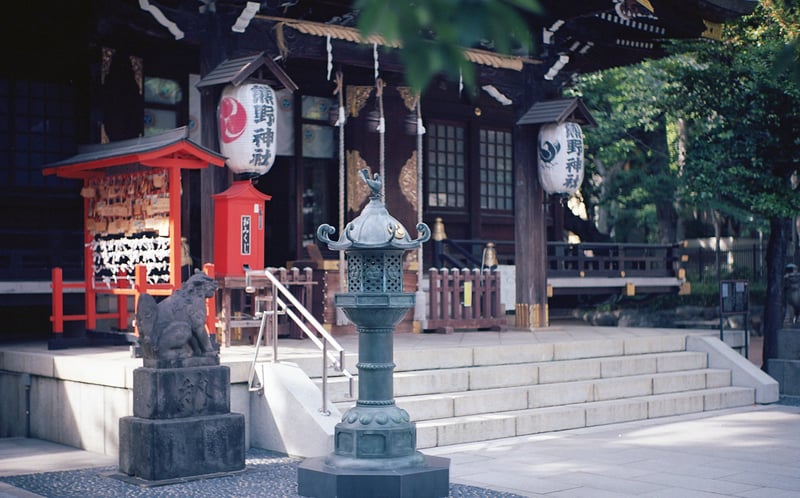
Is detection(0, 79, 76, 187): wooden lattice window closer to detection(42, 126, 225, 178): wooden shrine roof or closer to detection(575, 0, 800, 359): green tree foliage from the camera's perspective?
detection(42, 126, 225, 178): wooden shrine roof

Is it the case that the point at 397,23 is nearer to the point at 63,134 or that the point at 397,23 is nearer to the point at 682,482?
the point at 682,482

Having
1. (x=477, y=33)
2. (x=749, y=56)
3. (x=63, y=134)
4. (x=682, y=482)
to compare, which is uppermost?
(x=749, y=56)

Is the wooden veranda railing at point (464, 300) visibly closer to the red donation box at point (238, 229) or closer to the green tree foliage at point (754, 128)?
the red donation box at point (238, 229)

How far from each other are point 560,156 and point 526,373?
4.81m

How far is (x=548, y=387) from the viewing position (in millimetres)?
12789

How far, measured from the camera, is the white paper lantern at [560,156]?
650 inches

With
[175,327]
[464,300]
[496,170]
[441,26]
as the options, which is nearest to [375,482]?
[175,327]

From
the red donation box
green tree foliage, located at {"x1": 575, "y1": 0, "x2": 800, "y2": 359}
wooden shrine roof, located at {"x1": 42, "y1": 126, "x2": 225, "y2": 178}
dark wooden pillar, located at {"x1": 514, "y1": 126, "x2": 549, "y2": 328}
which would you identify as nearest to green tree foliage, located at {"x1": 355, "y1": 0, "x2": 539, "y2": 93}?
wooden shrine roof, located at {"x1": 42, "y1": 126, "x2": 225, "y2": 178}

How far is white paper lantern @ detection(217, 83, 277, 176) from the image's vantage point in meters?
13.0

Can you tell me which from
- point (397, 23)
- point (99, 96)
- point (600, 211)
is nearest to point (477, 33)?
point (397, 23)

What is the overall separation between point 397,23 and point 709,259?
3215 cm

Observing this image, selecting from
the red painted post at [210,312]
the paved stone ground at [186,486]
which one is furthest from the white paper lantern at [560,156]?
the paved stone ground at [186,486]

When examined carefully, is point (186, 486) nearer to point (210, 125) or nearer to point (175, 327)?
point (175, 327)

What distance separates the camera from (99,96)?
1507 centimetres
